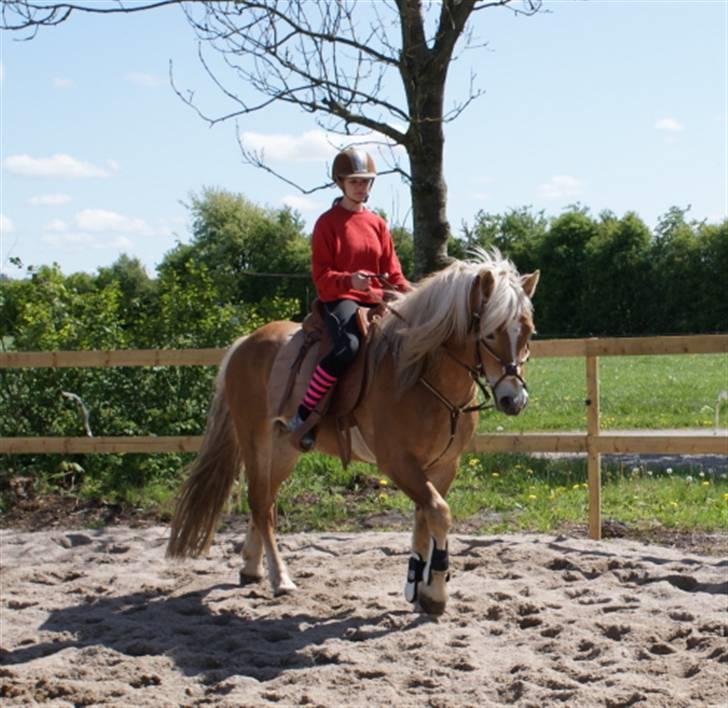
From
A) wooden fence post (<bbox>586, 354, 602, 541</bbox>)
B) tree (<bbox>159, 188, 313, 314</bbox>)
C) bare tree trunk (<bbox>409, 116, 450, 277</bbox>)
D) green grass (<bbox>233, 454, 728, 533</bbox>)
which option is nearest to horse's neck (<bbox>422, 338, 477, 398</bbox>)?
wooden fence post (<bbox>586, 354, 602, 541</bbox>)

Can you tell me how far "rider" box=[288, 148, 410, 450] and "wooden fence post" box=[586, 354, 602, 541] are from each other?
6.95 feet

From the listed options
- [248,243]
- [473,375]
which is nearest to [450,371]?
[473,375]

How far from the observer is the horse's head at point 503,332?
5.52 metres

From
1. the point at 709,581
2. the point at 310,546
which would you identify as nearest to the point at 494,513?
the point at 310,546

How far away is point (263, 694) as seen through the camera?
4902 millimetres

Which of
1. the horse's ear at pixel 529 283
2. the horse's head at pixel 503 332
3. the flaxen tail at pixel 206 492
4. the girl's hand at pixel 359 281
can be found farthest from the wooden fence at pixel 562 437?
the girl's hand at pixel 359 281

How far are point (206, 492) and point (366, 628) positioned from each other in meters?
1.89

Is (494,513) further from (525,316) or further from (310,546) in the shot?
(525,316)

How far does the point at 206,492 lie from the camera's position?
744cm

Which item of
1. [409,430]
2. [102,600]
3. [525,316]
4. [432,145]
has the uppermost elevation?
[432,145]

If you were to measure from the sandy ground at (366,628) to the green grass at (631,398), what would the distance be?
4.72 metres

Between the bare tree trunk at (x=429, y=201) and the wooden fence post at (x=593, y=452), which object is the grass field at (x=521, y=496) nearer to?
the wooden fence post at (x=593, y=452)

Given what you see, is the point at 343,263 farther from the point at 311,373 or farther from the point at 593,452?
the point at 593,452

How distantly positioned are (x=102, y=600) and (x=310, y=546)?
1748 mm
